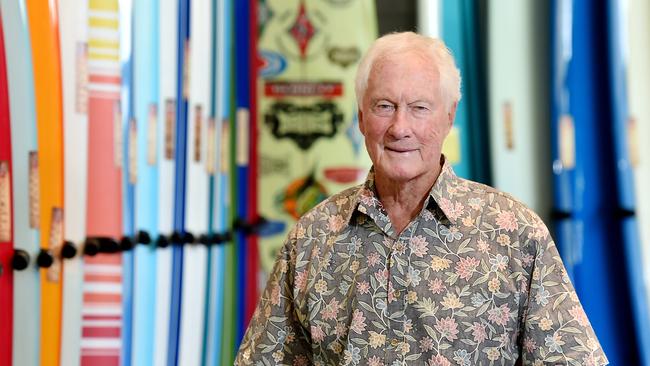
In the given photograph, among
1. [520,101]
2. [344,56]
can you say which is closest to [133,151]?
[520,101]

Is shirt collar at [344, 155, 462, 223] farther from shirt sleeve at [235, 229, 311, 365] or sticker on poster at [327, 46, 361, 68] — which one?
sticker on poster at [327, 46, 361, 68]

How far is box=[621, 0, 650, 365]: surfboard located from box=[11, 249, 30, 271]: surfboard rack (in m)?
2.40

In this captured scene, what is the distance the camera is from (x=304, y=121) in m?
4.58

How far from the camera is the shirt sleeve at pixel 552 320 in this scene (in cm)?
167

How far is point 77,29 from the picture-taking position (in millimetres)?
2211

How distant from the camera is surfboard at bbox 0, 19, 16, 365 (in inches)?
70.4

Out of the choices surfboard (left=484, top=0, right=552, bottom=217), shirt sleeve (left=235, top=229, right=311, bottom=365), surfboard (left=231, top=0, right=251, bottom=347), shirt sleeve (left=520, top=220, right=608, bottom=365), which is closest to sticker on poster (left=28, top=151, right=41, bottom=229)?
shirt sleeve (left=235, top=229, right=311, bottom=365)

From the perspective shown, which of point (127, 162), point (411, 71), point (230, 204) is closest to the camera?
point (411, 71)

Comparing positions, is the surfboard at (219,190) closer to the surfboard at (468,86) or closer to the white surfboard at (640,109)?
the surfboard at (468,86)

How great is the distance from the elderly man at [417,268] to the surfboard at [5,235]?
1.37ft

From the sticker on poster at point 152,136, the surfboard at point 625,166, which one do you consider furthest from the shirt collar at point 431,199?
the surfboard at point 625,166

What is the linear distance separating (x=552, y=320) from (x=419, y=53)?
501 mm

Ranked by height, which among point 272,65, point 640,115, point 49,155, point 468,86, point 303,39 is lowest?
point 49,155

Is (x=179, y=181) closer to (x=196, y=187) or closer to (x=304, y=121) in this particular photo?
(x=196, y=187)
